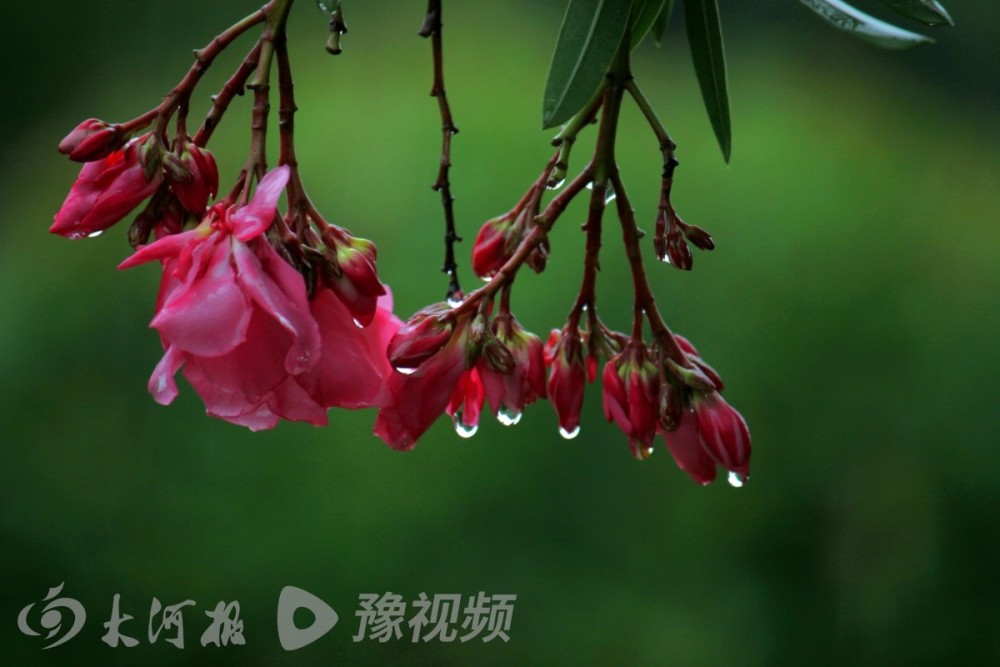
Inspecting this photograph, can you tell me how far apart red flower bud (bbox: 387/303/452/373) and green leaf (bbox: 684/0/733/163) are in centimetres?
23

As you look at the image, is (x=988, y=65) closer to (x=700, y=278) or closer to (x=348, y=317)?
(x=700, y=278)

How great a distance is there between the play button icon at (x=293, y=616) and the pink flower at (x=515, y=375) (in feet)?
5.30

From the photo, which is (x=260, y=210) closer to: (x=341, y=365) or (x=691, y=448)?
(x=341, y=365)

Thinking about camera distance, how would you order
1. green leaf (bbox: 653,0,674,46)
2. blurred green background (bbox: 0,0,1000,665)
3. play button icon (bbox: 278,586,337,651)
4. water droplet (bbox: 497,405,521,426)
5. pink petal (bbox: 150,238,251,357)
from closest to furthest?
pink petal (bbox: 150,238,251,357) < water droplet (bbox: 497,405,521,426) < green leaf (bbox: 653,0,674,46) < play button icon (bbox: 278,586,337,651) < blurred green background (bbox: 0,0,1000,665)

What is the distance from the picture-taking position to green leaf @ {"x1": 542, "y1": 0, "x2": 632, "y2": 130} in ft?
1.98

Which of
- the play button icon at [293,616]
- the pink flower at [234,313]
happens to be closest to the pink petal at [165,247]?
the pink flower at [234,313]

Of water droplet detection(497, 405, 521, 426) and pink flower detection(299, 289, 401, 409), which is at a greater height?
pink flower detection(299, 289, 401, 409)

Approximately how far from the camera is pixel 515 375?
0.64 metres

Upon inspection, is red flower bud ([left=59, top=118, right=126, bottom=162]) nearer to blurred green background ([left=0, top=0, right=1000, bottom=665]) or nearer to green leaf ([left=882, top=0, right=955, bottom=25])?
green leaf ([left=882, top=0, right=955, bottom=25])

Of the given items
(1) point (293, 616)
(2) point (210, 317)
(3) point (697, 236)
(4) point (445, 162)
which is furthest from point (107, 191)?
(1) point (293, 616)

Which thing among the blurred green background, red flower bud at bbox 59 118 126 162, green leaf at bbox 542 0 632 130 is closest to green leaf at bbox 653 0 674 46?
green leaf at bbox 542 0 632 130

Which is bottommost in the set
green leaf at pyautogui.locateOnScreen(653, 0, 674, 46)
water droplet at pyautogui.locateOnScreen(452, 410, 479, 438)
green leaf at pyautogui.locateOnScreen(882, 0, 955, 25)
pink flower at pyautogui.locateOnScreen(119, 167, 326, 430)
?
water droplet at pyautogui.locateOnScreen(452, 410, 479, 438)

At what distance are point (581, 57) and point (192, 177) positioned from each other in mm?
214

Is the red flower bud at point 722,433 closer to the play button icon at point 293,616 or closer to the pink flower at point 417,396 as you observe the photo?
the pink flower at point 417,396
